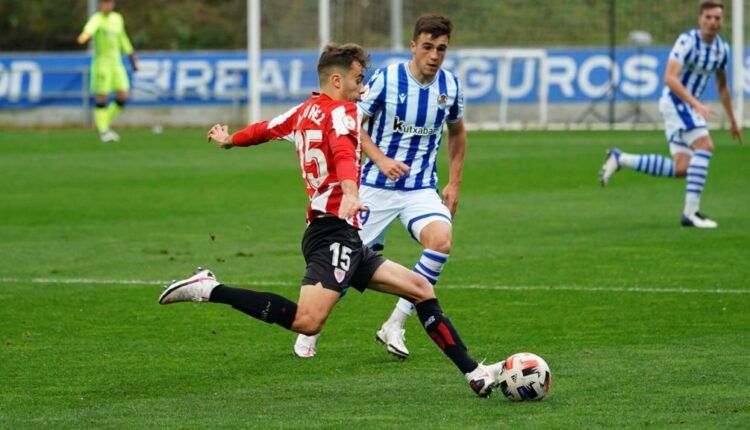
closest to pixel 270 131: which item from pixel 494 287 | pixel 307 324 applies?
pixel 307 324

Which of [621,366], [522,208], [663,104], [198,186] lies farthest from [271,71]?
[621,366]

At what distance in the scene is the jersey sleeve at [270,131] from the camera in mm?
7287

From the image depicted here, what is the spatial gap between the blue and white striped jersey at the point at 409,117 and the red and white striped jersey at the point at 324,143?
1354 millimetres

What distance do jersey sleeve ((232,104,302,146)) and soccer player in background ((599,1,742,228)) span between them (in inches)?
292

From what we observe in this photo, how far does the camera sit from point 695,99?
14.1m

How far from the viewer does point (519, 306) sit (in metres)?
9.75

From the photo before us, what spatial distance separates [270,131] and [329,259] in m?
0.79

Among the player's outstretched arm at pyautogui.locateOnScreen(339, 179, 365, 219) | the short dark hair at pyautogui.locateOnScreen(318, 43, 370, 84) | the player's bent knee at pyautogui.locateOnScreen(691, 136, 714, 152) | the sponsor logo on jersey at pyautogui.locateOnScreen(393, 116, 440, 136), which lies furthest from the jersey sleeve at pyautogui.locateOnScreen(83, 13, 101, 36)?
the player's outstretched arm at pyautogui.locateOnScreen(339, 179, 365, 219)

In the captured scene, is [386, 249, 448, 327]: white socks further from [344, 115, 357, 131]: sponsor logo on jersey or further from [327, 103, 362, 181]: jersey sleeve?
[344, 115, 357, 131]: sponsor logo on jersey

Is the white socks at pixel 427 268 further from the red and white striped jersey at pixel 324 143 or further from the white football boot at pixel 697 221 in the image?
the white football boot at pixel 697 221

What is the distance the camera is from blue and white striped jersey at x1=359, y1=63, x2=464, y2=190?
28.0 feet

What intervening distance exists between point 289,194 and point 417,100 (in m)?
9.74

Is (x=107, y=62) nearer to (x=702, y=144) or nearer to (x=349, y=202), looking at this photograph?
(x=702, y=144)

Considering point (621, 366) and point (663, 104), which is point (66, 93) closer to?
point (663, 104)
